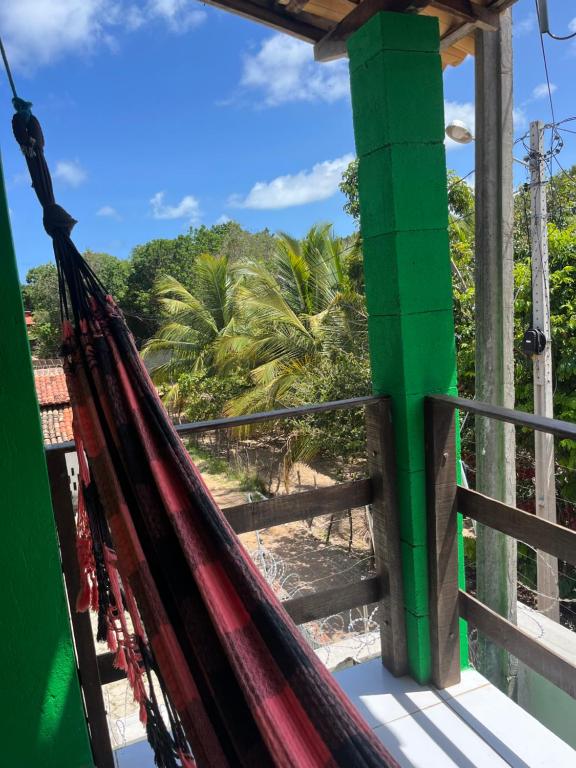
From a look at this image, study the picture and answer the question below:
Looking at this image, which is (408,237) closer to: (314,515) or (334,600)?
(314,515)

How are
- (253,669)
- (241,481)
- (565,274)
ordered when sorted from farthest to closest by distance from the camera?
(241,481) → (565,274) → (253,669)

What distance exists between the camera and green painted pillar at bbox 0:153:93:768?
1.04 meters

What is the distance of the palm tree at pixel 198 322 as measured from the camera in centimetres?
991

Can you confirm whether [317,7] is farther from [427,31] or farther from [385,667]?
[385,667]

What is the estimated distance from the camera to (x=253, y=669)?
812 millimetres

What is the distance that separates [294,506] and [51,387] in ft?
30.7

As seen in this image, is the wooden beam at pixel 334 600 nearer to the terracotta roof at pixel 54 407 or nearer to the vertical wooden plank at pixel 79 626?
the vertical wooden plank at pixel 79 626

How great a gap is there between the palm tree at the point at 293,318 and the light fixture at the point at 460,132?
3232mm

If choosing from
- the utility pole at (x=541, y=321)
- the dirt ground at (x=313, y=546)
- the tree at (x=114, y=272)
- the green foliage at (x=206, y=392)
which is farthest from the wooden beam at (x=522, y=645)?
the tree at (x=114, y=272)

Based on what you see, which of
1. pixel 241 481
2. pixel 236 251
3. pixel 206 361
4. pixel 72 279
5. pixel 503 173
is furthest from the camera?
pixel 236 251

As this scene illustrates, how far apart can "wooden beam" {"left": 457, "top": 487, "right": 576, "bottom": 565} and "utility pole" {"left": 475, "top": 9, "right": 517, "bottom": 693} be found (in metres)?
1.68

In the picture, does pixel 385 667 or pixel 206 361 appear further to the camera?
pixel 206 361

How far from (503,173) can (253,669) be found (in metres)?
2.84

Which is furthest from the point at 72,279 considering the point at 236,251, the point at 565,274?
the point at 236,251
